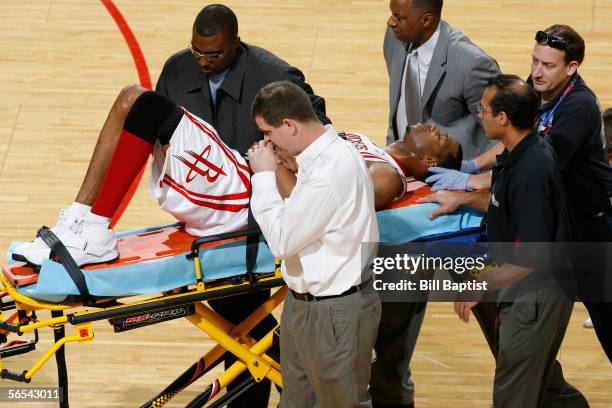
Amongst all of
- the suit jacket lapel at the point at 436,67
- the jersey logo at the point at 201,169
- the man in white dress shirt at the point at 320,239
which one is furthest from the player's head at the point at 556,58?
the jersey logo at the point at 201,169

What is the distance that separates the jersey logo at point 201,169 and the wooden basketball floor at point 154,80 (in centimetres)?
143

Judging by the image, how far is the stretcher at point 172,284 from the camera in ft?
14.0

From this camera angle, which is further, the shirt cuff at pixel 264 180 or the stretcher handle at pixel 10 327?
the stretcher handle at pixel 10 327

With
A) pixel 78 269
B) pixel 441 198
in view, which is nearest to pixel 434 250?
pixel 441 198

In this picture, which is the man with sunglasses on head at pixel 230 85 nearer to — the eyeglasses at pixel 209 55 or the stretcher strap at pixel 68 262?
the eyeglasses at pixel 209 55

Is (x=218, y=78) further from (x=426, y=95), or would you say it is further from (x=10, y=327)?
(x=10, y=327)

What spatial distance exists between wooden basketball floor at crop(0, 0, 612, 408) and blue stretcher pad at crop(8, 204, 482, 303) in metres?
1.07

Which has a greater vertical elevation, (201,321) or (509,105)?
(509,105)

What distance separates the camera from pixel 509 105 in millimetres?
4219

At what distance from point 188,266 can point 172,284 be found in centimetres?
9

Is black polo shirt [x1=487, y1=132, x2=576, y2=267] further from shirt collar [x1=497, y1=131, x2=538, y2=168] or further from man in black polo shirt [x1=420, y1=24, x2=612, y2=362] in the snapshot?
man in black polo shirt [x1=420, y1=24, x2=612, y2=362]

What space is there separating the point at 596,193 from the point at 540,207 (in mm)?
661

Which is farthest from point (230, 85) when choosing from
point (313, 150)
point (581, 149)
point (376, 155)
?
point (581, 149)

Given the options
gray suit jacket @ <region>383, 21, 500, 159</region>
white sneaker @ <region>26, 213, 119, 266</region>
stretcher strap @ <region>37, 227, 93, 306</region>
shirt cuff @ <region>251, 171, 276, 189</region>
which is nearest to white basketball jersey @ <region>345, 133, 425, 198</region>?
gray suit jacket @ <region>383, 21, 500, 159</region>
